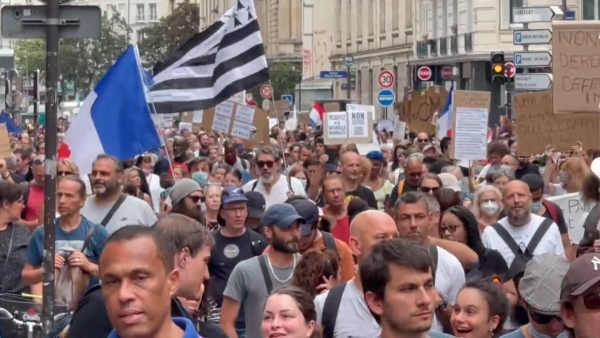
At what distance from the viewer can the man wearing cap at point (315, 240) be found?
8.95 m

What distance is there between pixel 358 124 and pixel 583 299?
17892mm

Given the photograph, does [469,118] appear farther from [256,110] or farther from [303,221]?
[303,221]

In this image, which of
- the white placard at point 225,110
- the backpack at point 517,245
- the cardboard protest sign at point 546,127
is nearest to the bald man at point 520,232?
the backpack at point 517,245

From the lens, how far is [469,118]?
58.8ft

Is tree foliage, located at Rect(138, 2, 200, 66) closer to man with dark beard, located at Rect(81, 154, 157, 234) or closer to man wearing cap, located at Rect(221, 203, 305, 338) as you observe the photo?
man with dark beard, located at Rect(81, 154, 157, 234)

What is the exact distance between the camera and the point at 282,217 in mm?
8633

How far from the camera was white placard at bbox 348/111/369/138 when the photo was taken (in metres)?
22.3

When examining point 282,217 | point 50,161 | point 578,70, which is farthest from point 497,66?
point 50,161

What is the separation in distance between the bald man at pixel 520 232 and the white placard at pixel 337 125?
38.5ft

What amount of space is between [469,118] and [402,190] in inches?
172

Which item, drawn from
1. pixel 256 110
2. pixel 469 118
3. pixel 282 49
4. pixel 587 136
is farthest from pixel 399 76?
pixel 587 136

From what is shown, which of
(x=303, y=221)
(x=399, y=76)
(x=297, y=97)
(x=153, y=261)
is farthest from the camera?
(x=297, y=97)

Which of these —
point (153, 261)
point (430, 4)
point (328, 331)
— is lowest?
point (328, 331)

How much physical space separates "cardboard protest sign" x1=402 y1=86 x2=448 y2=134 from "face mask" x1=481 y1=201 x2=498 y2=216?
15.2 metres
